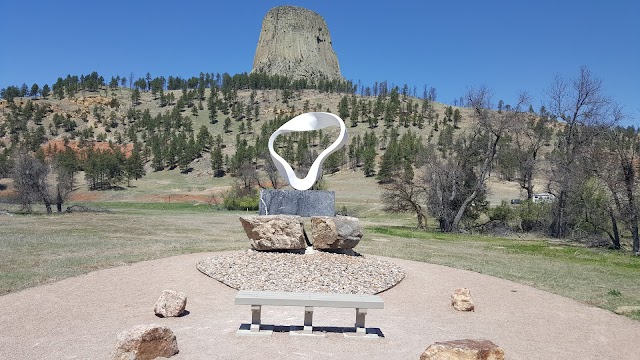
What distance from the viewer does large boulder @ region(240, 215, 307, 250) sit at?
525 inches

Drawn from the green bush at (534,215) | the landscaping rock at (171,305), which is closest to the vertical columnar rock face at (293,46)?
the green bush at (534,215)

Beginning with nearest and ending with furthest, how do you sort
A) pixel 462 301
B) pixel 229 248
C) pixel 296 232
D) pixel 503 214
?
pixel 462 301, pixel 296 232, pixel 229 248, pixel 503 214

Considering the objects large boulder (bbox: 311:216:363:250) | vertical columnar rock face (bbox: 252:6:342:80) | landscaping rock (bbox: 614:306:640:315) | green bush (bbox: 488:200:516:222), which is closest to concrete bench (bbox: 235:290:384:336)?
large boulder (bbox: 311:216:363:250)

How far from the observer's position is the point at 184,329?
7887 millimetres

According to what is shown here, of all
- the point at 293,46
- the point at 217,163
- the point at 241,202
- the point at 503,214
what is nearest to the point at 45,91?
the point at 217,163

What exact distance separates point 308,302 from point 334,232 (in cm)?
596

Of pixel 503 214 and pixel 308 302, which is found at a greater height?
pixel 308 302

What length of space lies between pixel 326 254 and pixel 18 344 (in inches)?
311

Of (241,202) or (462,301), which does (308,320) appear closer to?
(462,301)

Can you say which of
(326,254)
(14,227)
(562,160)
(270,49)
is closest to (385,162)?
(562,160)

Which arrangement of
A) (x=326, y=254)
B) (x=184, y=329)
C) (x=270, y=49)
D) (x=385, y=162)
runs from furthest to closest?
(x=270, y=49), (x=385, y=162), (x=326, y=254), (x=184, y=329)

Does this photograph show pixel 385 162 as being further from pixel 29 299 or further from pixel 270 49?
pixel 270 49

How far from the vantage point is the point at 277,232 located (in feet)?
44.0

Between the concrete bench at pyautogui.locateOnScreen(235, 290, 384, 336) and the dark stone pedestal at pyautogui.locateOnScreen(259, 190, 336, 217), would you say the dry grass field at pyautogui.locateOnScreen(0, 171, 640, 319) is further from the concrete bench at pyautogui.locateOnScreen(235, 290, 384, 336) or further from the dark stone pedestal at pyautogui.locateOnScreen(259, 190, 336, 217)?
the concrete bench at pyautogui.locateOnScreen(235, 290, 384, 336)
